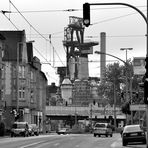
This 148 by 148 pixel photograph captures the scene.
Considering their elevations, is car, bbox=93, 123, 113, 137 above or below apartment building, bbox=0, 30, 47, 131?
below

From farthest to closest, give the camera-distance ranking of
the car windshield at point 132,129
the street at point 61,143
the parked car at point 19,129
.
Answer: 1. the parked car at point 19,129
2. the car windshield at point 132,129
3. the street at point 61,143

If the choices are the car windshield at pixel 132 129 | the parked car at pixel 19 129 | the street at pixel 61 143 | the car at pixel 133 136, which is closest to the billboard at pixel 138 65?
the car windshield at pixel 132 129

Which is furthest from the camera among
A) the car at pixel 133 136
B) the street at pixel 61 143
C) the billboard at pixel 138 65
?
the billboard at pixel 138 65

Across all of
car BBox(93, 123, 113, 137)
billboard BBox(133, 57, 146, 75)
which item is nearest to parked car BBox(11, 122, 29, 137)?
car BBox(93, 123, 113, 137)

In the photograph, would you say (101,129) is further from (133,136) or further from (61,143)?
(133,136)

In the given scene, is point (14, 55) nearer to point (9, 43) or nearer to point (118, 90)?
point (9, 43)

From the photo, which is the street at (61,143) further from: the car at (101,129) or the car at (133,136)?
the car at (101,129)

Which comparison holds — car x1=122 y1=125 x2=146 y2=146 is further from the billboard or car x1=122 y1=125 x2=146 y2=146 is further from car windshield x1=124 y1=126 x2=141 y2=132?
the billboard

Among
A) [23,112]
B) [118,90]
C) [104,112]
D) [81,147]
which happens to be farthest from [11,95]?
[81,147]

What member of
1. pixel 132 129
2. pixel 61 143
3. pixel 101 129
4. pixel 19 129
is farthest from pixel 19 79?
pixel 132 129

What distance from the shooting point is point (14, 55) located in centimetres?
8994

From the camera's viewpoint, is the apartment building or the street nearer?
the street

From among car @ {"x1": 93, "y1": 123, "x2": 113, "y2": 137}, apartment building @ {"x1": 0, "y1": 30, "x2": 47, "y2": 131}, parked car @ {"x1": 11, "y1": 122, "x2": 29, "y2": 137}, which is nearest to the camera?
car @ {"x1": 93, "y1": 123, "x2": 113, "y2": 137}

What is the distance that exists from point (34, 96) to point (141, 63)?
60.2 m
